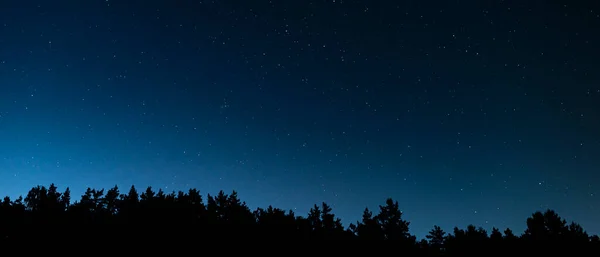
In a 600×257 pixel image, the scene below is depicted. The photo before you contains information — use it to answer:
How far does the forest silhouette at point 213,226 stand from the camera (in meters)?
28.4

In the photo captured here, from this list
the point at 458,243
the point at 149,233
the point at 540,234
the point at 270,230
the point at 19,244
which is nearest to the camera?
the point at 19,244

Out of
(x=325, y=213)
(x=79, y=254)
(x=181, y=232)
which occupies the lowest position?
(x=79, y=254)

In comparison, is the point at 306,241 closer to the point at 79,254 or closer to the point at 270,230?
the point at 270,230

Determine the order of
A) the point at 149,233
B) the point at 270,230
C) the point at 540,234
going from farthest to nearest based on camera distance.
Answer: the point at 540,234 → the point at 270,230 → the point at 149,233

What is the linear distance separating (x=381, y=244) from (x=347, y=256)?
5.31 meters

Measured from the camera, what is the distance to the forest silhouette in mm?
28369

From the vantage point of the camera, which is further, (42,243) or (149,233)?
(149,233)

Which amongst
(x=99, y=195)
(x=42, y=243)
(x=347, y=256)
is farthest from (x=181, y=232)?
(x=99, y=195)

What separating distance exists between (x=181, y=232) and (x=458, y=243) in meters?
30.9

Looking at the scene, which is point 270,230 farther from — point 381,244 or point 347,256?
point 381,244

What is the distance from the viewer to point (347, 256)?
3381cm

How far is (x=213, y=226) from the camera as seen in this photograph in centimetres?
3166

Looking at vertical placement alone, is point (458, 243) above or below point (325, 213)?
below

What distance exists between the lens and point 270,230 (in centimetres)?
3284
